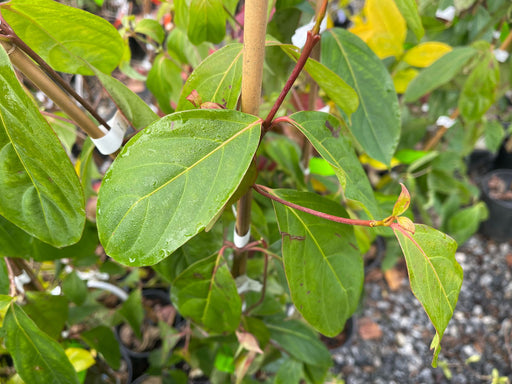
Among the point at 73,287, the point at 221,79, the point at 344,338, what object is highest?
the point at 221,79

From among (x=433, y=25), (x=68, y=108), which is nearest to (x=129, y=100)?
(x=68, y=108)

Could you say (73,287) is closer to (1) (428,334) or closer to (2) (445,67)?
(2) (445,67)

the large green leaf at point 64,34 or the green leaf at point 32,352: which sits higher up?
the large green leaf at point 64,34

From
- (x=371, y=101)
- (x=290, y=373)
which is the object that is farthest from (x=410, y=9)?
(x=290, y=373)

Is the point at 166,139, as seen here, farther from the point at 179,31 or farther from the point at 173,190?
the point at 179,31

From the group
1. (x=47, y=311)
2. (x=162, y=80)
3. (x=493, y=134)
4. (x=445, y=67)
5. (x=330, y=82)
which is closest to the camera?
(x=330, y=82)

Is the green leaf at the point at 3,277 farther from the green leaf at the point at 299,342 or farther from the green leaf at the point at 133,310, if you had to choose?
the green leaf at the point at 299,342

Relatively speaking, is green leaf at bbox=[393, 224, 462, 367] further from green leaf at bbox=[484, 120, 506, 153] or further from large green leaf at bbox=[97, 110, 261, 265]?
green leaf at bbox=[484, 120, 506, 153]

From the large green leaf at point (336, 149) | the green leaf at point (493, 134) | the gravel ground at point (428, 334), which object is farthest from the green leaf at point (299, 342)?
the green leaf at point (493, 134)
